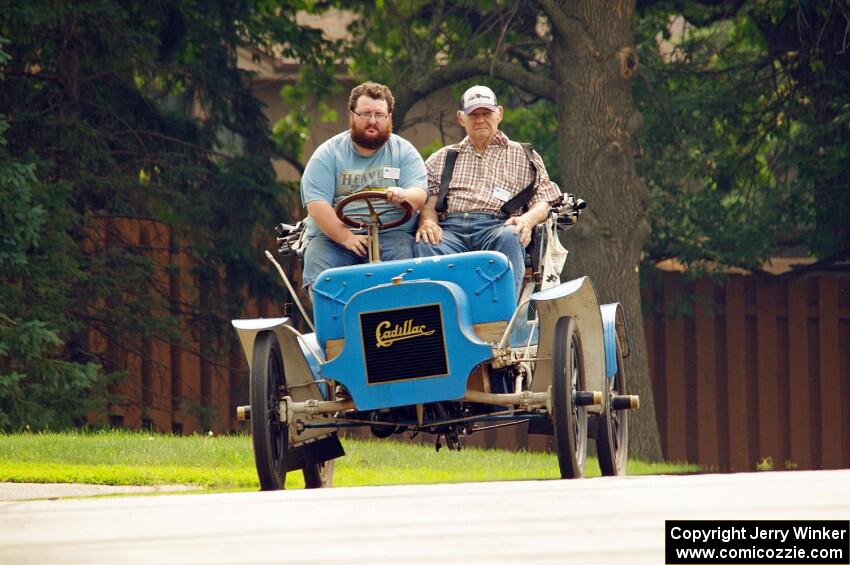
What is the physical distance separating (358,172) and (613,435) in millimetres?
2020

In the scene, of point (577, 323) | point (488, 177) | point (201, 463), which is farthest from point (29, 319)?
point (577, 323)

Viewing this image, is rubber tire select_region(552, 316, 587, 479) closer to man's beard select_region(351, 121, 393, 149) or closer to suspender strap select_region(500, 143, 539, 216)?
suspender strap select_region(500, 143, 539, 216)

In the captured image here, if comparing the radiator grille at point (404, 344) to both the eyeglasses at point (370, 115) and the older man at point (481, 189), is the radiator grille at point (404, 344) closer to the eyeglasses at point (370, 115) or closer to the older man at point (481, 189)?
the older man at point (481, 189)

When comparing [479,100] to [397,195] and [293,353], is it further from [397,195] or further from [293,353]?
[293,353]

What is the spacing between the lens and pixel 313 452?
8516 mm

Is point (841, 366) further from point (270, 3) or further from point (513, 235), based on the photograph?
point (513, 235)

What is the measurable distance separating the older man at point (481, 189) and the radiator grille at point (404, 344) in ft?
2.51

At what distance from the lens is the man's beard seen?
8570 mm

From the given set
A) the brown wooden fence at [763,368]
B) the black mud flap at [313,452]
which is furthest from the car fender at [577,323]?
the brown wooden fence at [763,368]

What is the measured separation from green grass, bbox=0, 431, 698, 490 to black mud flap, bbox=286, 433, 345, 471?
608mm

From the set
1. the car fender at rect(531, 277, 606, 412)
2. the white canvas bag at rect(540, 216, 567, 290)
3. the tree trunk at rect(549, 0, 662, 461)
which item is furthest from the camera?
the tree trunk at rect(549, 0, 662, 461)

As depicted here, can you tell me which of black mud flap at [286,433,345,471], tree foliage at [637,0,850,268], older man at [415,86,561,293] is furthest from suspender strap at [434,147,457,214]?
tree foliage at [637,0,850,268]

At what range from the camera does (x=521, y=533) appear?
199 inches

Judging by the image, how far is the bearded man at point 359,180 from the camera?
27.8 ft
